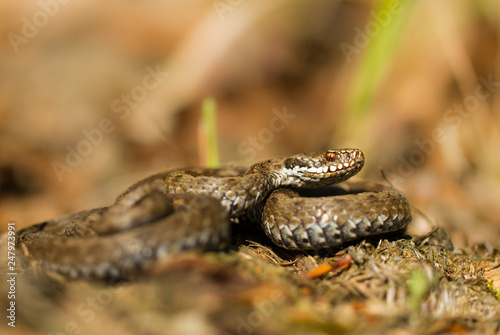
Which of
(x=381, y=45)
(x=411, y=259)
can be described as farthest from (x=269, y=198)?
(x=381, y=45)

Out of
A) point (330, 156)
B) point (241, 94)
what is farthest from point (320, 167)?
point (241, 94)

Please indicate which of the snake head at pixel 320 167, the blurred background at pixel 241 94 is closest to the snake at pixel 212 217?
the snake head at pixel 320 167

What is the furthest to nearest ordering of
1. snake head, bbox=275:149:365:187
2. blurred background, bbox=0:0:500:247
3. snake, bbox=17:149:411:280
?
1. blurred background, bbox=0:0:500:247
2. snake head, bbox=275:149:365:187
3. snake, bbox=17:149:411:280

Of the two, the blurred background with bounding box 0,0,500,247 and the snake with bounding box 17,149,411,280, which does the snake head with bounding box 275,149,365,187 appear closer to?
the snake with bounding box 17,149,411,280

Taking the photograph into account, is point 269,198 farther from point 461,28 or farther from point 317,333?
point 461,28

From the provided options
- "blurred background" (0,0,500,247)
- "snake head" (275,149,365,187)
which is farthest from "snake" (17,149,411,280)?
"blurred background" (0,0,500,247)
